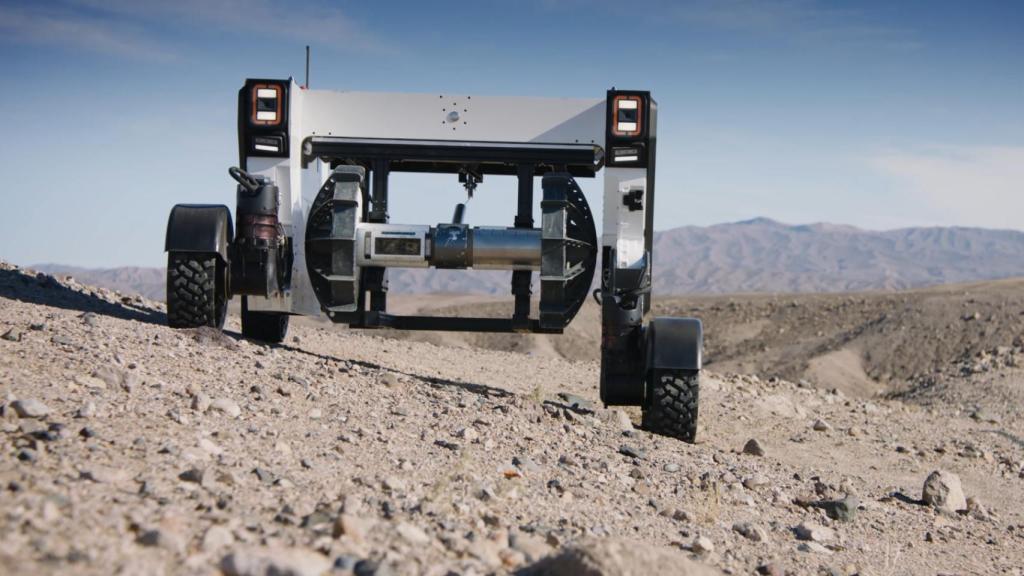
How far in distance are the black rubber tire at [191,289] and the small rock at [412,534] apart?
482 centimetres

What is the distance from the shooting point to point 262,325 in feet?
32.0

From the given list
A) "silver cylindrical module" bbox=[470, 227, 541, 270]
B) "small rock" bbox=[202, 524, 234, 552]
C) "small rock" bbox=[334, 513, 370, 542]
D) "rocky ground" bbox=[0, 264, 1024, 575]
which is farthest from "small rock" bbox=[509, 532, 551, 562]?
"silver cylindrical module" bbox=[470, 227, 541, 270]

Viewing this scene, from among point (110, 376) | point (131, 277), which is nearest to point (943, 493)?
point (110, 376)

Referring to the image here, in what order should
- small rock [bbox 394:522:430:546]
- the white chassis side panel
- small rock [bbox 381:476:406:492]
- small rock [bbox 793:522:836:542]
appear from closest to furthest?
1. small rock [bbox 394:522:430:546]
2. small rock [bbox 381:476:406:492]
3. small rock [bbox 793:522:836:542]
4. the white chassis side panel

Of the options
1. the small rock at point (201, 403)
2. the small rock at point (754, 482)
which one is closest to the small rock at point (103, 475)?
the small rock at point (201, 403)

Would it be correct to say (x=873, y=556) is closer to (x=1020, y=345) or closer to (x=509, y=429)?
(x=509, y=429)

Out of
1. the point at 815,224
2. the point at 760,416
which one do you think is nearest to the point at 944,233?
the point at 815,224

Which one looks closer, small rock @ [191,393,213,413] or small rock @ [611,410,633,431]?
small rock @ [191,393,213,413]

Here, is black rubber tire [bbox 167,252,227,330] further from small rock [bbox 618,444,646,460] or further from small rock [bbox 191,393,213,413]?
small rock [bbox 618,444,646,460]

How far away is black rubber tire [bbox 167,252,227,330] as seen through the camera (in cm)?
833

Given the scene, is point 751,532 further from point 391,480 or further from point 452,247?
point 452,247

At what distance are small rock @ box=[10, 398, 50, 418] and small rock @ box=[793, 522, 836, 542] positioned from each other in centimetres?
369

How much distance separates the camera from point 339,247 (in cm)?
821

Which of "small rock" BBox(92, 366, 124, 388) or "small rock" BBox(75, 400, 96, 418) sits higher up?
"small rock" BBox(92, 366, 124, 388)
